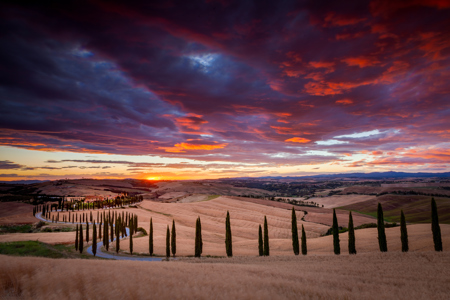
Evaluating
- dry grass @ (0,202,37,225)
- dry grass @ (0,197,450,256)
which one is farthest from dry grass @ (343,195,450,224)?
dry grass @ (0,202,37,225)

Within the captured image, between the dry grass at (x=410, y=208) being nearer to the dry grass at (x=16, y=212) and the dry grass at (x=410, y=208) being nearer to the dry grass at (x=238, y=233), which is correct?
the dry grass at (x=238, y=233)

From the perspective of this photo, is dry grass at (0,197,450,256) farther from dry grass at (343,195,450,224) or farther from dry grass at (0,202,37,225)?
dry grass at (0,202,37,225)

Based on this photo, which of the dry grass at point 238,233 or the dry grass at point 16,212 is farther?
the dry grass at point 16,212

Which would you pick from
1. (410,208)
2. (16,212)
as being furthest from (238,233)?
(16,212)

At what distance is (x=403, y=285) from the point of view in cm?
1705

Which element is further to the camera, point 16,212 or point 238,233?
point 16,212

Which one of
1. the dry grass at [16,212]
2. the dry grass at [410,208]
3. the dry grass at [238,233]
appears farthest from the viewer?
the dry grass at [16,212]

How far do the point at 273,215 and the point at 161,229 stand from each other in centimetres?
6540

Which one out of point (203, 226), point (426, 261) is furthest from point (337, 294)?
point (203, 226)

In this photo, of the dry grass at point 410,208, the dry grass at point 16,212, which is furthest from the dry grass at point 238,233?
the dry grass at point 16,212

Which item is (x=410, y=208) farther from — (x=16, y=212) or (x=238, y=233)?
(x=16, y=212)

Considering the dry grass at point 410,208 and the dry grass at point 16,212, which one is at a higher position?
the dry grass at point 16,212

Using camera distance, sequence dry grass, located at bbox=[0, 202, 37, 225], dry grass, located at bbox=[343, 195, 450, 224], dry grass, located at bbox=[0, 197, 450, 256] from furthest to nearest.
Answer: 1. dry grass, located at bbox=[0, 202, 37, 225]
2. dry grass, located at bbox=[343, 195, 450, 224]
3. dry grass, located at bbox=[0, 197, 450, 256]

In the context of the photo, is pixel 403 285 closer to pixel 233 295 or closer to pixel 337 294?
pixel 337 294
